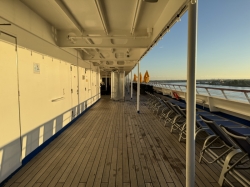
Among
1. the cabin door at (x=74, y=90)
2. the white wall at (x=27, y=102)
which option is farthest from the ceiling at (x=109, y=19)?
the cabin door at (x=74, y=90)

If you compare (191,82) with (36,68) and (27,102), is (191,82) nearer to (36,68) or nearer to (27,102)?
(27,102)

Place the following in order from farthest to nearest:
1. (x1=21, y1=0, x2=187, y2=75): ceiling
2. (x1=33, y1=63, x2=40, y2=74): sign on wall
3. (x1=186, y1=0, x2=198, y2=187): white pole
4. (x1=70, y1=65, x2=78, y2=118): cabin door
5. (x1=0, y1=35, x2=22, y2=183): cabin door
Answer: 1. (x1=70, y1=65, x2=78, y2=118): cabin door
2. (x1=33, y1=63, x2=40, y2=74): sign on wall
3. (x1=21, y1=0, x2=187, y2=75): ceiling
4. (x1=0, y1=35, x2=22, y2=183): cabin door
5. (x1=186, y1=0, x2=198, y2=187): white pole

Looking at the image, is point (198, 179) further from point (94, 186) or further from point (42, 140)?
point (42, 140)

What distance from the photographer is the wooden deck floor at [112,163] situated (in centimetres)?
187

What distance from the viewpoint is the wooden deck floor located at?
73.5 inches

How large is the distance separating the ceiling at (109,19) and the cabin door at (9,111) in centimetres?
82

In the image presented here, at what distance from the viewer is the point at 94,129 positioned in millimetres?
3984

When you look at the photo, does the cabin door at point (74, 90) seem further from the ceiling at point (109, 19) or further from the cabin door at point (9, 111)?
the cabin door at point (9, 111)

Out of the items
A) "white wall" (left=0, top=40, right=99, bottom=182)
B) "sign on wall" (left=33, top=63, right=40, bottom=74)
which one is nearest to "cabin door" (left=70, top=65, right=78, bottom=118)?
"white wall" (left=0, top=40, right=99, bottom=182)

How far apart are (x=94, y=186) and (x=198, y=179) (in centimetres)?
117

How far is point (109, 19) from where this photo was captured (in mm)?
2838

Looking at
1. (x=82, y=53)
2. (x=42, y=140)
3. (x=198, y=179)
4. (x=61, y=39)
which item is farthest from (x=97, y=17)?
(x=82, y=53)

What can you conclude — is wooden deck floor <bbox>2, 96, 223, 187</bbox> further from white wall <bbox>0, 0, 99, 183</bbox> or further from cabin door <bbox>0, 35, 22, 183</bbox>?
white wall <bbox>0, 0, 99, 183</bbox>

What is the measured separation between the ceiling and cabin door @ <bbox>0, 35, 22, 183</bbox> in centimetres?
82
